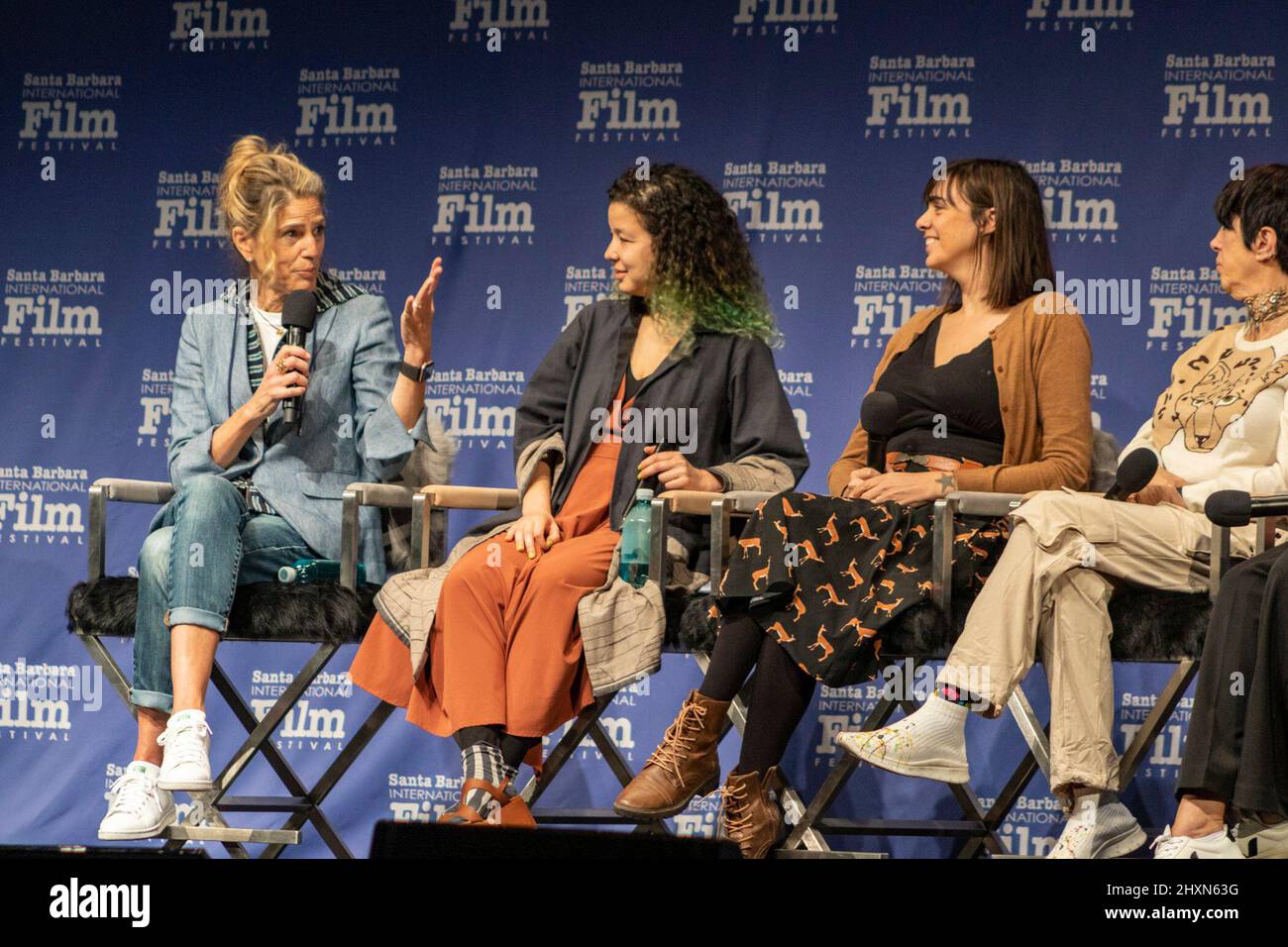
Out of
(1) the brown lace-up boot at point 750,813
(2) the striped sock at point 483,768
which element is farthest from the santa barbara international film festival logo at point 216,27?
(1) the brown lace-up boot at point 750,813

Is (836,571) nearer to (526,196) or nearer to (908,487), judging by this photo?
(908,487)

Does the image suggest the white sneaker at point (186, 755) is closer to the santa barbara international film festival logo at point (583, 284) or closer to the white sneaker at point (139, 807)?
the white sneaker at point (139, 807)

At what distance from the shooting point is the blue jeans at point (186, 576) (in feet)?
12.3

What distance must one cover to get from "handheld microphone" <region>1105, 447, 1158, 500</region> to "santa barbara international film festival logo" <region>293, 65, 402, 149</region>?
102 inches

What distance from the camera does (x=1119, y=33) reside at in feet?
15.1

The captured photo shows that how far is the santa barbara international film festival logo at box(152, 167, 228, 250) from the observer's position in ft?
16.9

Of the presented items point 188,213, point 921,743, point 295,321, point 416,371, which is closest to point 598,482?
point 416,371

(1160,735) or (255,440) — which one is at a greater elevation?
(255,440)

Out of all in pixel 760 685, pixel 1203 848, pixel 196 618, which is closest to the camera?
pixel 1203 848

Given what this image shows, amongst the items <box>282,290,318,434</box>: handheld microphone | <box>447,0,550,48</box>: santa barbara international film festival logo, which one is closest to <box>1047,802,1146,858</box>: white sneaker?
<box>282,290,318,434</box>: handheld microphone

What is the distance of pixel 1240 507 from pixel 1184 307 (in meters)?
1.40

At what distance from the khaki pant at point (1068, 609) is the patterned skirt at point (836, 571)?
16cm

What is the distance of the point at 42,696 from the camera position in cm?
500

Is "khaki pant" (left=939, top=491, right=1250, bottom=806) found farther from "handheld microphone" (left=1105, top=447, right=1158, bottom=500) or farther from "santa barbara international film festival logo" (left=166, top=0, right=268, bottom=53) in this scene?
"santa barbara international film festival logo" (left=166, top=0, right=268, bottom=53)
